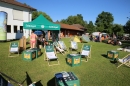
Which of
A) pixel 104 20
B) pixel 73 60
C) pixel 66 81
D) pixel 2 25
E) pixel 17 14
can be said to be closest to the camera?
pixel 66 81

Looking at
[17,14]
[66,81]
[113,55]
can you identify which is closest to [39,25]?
[113,55]

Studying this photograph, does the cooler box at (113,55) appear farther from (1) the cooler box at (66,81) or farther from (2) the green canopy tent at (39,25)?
(1) the cooler box at (66,81)

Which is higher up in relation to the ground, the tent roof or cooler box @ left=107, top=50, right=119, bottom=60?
the tent roof

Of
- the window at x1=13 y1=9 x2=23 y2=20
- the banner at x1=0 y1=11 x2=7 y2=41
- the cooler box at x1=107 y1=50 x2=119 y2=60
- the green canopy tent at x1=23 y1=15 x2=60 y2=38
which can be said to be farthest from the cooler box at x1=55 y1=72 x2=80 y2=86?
the window at x1=13 y1=9 x2=23 y2=20

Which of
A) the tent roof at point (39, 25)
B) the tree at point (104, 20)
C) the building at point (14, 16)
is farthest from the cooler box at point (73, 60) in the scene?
the tree at point (104, 20)

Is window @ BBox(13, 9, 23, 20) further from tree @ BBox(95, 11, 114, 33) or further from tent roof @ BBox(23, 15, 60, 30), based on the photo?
tree @ BBox(95, 11, 114, 33)

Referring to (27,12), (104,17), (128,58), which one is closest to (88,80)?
(128,58)

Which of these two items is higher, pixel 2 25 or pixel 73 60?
pixel 2 25

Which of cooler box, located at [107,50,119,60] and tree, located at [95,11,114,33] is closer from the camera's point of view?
cooler box, located at [107,50,119,60]

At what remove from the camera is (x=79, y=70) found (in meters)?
6.43

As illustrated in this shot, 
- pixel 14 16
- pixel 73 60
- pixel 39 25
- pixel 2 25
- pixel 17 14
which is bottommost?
pixel 73 60

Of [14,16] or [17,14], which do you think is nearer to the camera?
[14,16]

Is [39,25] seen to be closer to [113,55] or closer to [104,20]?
[113,55]

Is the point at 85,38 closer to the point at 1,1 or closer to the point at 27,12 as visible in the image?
the point at 27,12
